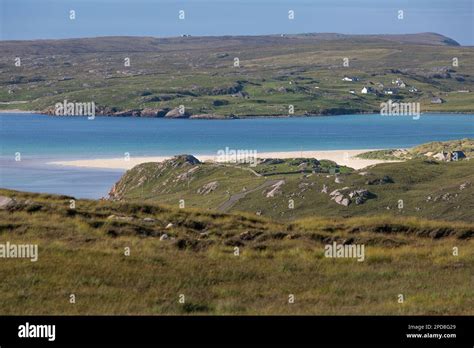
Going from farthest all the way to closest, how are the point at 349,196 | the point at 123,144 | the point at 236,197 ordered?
the point at 123,144 < the point at 236,197 < the point at 349,196

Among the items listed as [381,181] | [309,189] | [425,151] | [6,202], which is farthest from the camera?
[425,151]

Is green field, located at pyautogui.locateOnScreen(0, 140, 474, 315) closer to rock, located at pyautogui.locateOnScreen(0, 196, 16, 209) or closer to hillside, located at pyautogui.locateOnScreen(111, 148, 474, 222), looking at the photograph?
rock, located at pyautogui.locateOnScreen(0, 196, 16, 209)

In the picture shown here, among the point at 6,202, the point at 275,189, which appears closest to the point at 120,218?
the point at 6,202

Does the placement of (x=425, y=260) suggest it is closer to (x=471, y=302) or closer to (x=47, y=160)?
(x=471, y=302)

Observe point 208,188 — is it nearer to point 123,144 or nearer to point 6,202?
point 6,202

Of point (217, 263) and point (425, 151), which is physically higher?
point (217, 263)

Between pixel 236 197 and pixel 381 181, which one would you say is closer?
pixel 236 197
